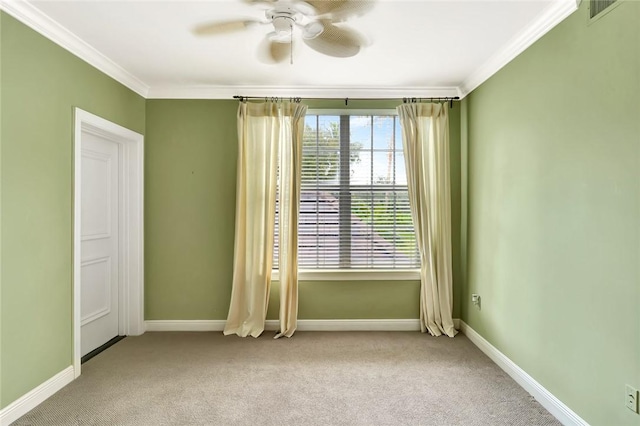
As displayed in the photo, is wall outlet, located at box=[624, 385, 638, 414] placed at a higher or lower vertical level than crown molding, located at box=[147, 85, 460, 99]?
lower

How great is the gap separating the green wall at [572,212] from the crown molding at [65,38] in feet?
10.6

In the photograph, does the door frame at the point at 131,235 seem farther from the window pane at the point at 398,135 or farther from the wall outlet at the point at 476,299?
the wall outlet at the point at 476,299

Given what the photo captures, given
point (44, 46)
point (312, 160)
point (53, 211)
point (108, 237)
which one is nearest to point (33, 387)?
point (53, 211)

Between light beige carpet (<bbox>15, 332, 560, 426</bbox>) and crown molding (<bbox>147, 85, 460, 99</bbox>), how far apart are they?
96.5 inches

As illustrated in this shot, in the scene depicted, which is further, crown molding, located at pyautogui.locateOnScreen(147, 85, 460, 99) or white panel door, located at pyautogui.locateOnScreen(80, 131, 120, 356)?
crown molding, located at pyautogui.locateOnScreen(147, 85, 460, 99)

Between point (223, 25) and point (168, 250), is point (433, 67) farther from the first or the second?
point (168, 250)

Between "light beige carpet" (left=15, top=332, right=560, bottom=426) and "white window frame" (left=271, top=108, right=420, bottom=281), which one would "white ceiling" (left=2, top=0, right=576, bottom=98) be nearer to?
"white window frame" (left=271, top=108, right=420, bottom=281)

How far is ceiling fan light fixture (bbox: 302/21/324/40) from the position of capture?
6.97 feet

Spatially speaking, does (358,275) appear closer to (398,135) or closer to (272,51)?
(398,135)

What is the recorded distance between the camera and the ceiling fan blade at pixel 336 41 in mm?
2231

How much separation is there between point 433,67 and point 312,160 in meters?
1.45

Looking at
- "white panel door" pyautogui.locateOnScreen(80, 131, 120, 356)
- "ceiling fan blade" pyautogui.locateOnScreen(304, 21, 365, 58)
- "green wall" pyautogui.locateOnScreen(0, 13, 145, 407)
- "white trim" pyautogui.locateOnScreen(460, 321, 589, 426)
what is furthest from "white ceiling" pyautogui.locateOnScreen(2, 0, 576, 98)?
"white trim" pyautogui.locateOnScreen(460, 321, 589, 426)

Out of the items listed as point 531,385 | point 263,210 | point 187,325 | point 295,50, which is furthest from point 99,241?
point 531,385

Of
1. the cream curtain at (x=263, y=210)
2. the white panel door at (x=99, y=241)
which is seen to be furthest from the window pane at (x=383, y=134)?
the white panel door at (x=99, y=241)
